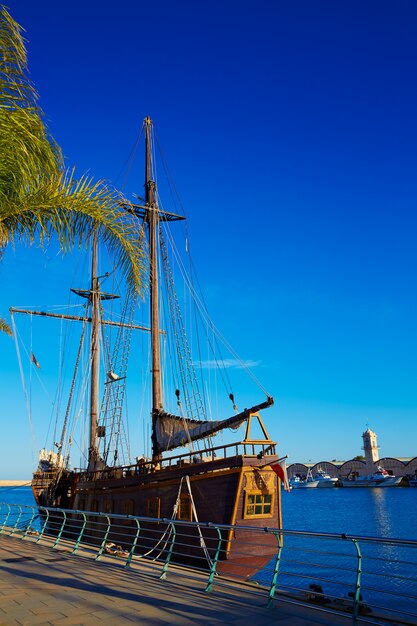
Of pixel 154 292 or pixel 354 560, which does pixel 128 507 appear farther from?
pixel 354 560

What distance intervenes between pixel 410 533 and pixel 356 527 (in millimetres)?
6541

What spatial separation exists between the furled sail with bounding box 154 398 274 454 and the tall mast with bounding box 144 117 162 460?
39 centimetres

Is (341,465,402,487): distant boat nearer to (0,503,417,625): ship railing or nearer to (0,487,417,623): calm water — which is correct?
(0,487,417,623): calm water

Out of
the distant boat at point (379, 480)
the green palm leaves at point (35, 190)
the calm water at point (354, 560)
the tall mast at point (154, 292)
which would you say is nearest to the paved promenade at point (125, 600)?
the calm water at point (354, 560)

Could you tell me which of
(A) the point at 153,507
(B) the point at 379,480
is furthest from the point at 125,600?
(B) the point at 379,480

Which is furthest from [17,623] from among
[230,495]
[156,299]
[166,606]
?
[156,299]

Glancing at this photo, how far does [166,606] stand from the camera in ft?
23.8

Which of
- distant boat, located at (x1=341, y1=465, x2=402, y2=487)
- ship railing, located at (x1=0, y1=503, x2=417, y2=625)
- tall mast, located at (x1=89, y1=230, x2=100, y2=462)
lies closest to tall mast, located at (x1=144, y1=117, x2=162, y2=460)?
ship railing, located at (x1=0, y1=503, x2=417, y2=625)

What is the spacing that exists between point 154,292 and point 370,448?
131216mm

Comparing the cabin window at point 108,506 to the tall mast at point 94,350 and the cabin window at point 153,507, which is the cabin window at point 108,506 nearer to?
the cabin window at point 153,507

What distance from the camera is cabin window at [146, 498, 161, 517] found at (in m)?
19.0

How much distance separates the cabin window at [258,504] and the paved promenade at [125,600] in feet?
22.1

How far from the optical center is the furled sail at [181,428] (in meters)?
19.9

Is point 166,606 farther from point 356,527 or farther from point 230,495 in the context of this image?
point 356,527
